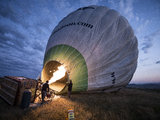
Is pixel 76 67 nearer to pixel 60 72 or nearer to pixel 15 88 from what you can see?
pixel 60 72

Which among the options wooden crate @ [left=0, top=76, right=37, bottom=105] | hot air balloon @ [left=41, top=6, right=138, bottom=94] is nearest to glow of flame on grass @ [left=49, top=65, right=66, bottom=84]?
hot air balloon @ [left=41, top=6, right=138, bottom=94]

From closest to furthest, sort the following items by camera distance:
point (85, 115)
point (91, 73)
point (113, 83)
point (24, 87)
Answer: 1. point (85, 115)
2. point (24, 87)
3. point (91, 73)
4. point (113, 83)

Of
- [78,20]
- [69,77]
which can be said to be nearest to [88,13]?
[78,20]

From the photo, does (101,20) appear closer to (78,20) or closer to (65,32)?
(78,20)

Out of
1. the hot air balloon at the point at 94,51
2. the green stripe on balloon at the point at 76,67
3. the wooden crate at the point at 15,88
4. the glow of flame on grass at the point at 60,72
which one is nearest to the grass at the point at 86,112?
the wooden crate at the point at 15,88

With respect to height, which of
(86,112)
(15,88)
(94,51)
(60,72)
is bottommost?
(86,112)

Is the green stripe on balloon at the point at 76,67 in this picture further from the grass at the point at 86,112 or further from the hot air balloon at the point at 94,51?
the grass at the point at 86,112

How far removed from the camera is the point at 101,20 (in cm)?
651

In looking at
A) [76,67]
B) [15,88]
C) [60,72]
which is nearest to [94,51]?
[76,67]

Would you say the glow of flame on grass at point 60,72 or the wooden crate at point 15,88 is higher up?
the glow of flame on grass at point 60,72

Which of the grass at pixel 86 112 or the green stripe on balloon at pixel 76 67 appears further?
the green stripe on balloon at pixel 76 67

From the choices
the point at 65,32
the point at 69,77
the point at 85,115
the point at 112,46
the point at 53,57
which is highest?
the point at 65,32

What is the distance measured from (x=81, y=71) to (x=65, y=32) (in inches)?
125

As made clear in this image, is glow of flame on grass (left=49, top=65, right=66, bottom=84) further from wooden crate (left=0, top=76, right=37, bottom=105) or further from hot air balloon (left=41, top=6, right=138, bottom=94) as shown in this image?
wooden crate (left=0, top=76, right=37, bottom=105)
